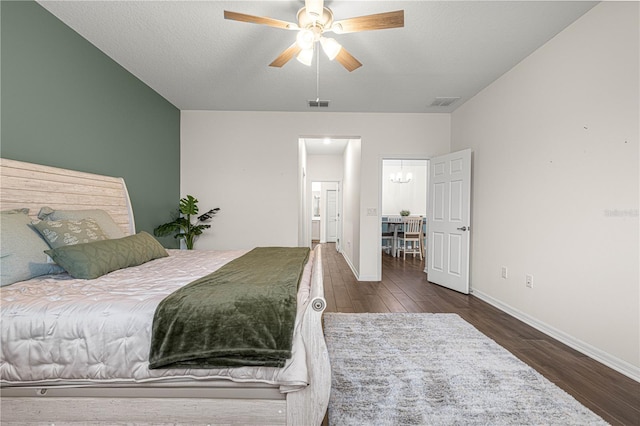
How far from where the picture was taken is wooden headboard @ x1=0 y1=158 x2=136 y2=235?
71.3 inches

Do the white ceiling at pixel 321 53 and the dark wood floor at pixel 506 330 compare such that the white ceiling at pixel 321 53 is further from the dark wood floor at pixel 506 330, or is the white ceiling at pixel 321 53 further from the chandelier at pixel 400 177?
the chandelier at pixel 400 177

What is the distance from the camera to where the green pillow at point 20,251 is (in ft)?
4.99

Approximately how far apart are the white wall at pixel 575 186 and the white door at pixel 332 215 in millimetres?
6212

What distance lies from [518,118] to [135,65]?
4.30 meters

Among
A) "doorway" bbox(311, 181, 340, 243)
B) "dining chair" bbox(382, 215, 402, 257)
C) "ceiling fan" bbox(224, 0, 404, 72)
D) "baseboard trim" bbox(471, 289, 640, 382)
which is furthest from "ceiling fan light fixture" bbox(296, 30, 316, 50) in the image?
"doorway" bbox(311, 181, 340, 243)

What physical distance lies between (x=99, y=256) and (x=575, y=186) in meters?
3.70

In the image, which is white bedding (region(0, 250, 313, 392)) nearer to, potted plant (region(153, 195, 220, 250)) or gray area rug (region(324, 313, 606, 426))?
gray area rug (region(324, 313, 606, 426))

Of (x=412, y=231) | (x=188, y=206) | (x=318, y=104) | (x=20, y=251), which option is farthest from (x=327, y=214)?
(x=20, y=251)

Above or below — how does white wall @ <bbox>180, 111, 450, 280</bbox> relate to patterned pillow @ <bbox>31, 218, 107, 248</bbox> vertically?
above

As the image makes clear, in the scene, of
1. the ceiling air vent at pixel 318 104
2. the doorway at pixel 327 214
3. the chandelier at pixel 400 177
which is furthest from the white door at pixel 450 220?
the doorway at pixel 327 214

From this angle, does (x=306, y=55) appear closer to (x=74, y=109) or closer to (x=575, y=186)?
(x=74, y=109)

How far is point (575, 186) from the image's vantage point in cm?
230

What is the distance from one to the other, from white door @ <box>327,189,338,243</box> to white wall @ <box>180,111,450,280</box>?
16.0 feet

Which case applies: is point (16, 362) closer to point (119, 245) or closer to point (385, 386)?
point (119, 245)
